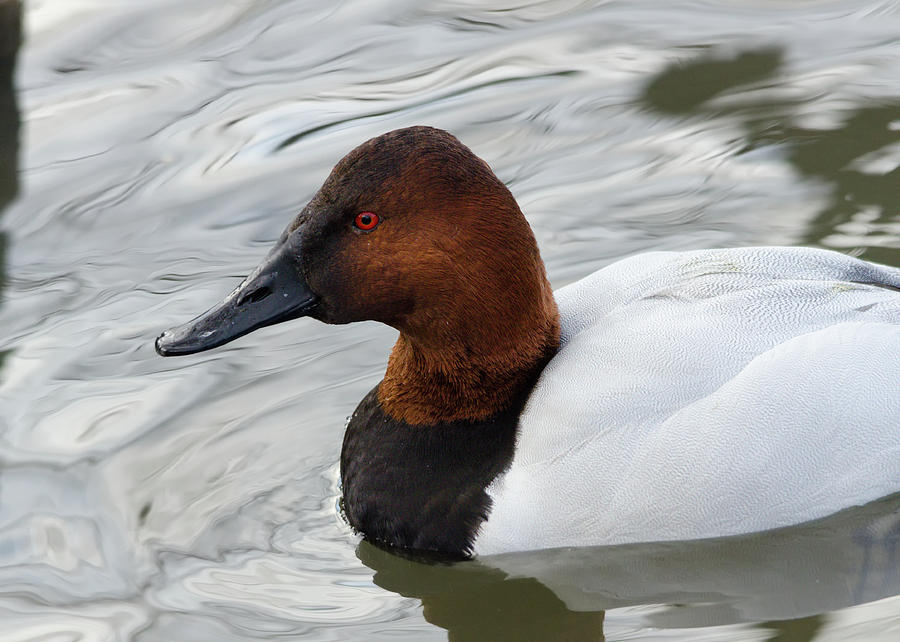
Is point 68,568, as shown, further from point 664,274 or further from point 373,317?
point 664,274

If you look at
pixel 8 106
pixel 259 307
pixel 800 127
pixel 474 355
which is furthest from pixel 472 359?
pixel 8 106

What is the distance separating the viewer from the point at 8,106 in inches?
282

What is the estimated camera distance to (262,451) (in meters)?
4.85

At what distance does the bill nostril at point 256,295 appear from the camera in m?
4.05

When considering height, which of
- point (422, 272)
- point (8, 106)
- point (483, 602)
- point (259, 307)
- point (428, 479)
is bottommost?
point (483, 602)

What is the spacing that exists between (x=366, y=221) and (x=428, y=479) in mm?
813

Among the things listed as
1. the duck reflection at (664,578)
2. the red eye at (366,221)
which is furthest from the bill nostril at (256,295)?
the duck reflection at (664,578)

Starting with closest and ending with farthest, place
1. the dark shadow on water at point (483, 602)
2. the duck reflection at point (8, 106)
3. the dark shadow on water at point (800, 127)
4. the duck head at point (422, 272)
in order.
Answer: the duck head at point (422, 272) < the dark shadow on water at point (483, 602) < the dark shadow on water at point (800, 127) < the duck reflection at point (8, 106)

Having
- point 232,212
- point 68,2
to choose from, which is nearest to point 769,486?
point 232,212

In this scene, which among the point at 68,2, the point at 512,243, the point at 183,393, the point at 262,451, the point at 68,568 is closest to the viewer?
the point at 512,243

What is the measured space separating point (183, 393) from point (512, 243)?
1.78 m

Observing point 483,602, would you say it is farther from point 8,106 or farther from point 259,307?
point 8,106

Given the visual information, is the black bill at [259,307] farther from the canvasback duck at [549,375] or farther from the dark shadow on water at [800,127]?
the dark shadow on water at [800,127]

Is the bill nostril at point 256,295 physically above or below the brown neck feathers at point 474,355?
above
